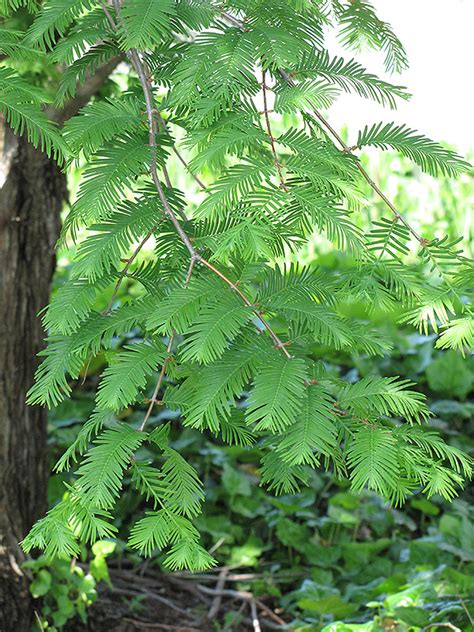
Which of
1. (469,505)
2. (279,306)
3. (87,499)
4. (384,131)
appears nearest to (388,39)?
(384,131)

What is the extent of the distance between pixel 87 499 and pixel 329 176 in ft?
1.93

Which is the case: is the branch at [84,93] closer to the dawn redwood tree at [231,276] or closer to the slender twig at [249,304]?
the dawn redwood tree at [231,276]

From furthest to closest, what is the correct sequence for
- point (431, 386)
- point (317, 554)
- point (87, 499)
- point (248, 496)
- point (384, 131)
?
point (431, 386)
point (248, 496)
point (317, 554)
point (384, 131)
point (87, 499)

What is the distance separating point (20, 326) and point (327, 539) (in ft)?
5.17

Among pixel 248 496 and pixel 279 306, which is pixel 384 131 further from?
pixel 248 496

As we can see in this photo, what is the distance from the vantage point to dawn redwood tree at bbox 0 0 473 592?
3.87ft

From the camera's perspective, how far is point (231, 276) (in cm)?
131

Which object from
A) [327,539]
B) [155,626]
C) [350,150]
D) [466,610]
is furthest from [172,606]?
[350,150]

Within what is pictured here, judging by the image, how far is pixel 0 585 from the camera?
2.37 metres

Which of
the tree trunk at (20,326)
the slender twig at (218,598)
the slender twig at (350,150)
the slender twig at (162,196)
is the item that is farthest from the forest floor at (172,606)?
the slender twig at (350,150)

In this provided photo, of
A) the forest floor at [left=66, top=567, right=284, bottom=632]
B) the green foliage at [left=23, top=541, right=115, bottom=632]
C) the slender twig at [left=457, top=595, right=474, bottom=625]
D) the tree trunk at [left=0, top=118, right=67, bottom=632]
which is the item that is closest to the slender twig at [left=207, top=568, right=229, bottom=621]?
the forest floor at [left=66, top=567, right=284, bottom=632]

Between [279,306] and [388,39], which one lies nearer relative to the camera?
[279,306]

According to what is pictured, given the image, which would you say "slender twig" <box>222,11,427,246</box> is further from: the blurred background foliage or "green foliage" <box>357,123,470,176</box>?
the blurred background foliage

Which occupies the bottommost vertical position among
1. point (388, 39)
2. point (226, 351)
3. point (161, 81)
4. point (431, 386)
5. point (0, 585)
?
point (0, 585)
